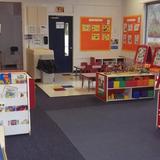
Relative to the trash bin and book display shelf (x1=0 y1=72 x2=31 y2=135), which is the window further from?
book display shelf (x1=0 y1=72 x2=31 y2=135)

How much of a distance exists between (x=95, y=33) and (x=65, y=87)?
3231mm

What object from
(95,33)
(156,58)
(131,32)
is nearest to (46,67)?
(95,33)

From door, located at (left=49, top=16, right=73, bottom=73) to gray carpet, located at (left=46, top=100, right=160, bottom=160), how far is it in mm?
4350

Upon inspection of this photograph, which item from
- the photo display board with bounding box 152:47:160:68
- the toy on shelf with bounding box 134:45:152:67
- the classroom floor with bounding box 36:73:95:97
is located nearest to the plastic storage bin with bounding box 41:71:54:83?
the classroom floor with bounding box 36:73:95:97

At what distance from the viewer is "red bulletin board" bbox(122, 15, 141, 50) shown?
30.3 ft

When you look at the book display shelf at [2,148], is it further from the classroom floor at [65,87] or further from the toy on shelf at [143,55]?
the toy on shelf at [143,55]

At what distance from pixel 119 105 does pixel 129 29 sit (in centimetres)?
472

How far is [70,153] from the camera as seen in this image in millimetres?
3535

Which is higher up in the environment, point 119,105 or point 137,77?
point 137,77

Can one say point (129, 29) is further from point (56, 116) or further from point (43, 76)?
point (56, 116)

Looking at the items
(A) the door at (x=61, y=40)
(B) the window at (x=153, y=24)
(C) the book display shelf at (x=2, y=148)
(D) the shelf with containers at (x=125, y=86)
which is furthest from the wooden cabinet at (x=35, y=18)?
(C) the book display shelf at (x=2, y=148)

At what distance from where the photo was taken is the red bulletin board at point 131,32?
30.3ft

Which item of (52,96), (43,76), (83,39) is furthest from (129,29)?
(52,96)

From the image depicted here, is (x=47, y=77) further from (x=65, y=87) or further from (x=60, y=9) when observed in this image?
(x=60, y=9)
